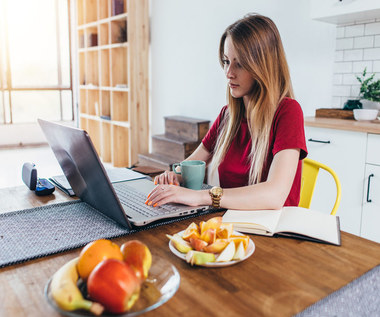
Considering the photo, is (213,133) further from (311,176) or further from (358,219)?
(358,219)

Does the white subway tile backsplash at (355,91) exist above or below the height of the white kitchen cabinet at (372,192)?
above

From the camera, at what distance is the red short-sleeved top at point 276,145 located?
1373 mm

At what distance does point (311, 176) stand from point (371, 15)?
157 centimetres

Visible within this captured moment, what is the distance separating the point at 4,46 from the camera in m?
6.88

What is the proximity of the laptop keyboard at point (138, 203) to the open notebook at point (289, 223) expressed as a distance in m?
0.17

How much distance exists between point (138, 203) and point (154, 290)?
0.54m

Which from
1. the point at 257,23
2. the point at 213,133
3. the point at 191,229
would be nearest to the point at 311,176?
the point at 213,133

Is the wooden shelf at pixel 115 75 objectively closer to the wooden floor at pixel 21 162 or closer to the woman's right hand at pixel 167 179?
the wooden floor at pixel 21 162

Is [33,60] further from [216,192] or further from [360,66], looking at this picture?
[216,192]

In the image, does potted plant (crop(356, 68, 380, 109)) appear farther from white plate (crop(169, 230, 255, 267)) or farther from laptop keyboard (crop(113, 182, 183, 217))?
white plate (crop(169, 230, 255, 267))

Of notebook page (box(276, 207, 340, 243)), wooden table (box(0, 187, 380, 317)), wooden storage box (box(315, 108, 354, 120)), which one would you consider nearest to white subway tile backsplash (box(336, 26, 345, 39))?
wooden storage box (box(315, 108, 354, 120))

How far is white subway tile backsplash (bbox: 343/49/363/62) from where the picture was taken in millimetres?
2839

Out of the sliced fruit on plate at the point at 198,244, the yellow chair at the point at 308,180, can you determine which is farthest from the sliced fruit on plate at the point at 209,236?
the yellow chair at the point at 308,180

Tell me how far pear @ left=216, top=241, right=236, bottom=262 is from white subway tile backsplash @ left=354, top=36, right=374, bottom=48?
2469mm
